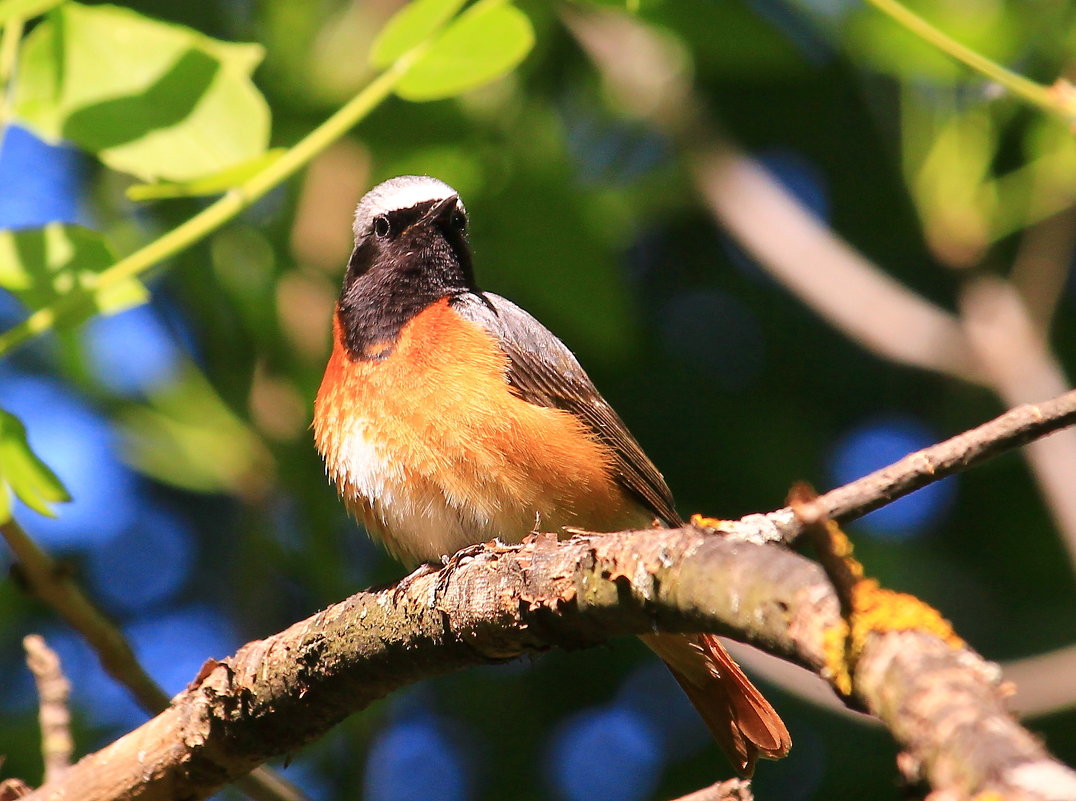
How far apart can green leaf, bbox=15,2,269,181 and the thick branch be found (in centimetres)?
143

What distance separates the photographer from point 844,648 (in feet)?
5.98

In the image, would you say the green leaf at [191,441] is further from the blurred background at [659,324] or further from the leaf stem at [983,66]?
the leaf stem at [983,66]

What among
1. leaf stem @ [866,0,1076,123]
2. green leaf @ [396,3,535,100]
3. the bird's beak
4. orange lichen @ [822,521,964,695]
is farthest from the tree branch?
the bird's beak

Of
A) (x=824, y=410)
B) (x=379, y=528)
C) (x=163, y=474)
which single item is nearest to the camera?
(x=379, y=528)

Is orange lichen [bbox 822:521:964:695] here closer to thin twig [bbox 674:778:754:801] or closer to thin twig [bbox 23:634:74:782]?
thin twig [bbox 674:778:754:801]

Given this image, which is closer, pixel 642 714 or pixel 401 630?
pixel 401 630

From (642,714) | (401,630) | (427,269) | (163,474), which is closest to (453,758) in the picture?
(642,714)

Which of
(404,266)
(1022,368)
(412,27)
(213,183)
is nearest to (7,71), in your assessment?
(213,183)

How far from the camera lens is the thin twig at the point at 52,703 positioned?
371 cm

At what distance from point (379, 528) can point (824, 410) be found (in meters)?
3.16

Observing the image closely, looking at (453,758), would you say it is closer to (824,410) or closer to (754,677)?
(754,677)

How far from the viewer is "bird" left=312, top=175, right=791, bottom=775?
489 centimetres

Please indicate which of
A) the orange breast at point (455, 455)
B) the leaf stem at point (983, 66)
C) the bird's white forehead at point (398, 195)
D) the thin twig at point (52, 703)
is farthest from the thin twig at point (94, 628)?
the leaf stem at point (983, 66)

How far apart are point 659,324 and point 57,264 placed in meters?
4.57
